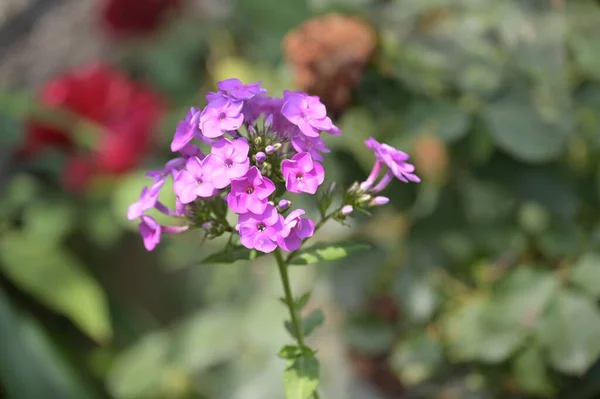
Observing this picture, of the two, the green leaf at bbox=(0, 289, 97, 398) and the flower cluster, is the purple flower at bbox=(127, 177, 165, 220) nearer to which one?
the flower cluster

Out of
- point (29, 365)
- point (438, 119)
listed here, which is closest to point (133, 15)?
point (29, 365)

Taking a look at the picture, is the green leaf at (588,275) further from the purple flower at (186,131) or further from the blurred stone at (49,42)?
the blurred stone at (49,42)

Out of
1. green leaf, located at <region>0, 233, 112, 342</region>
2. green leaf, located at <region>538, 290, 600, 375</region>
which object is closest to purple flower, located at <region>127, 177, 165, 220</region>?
green leaf, located at <region>538, 290, 600, 375</region>

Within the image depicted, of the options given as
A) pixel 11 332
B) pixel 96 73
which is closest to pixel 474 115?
pixel 96 73

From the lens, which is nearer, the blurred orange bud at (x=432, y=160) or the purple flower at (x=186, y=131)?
the purple flower at (x=186, y=131)

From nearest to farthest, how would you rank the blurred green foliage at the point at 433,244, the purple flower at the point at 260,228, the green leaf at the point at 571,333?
1. the purple flower at the point at 260,228
2. the green leaf at the point at 571,333
3. the blurred green foliage at the point at 433,244

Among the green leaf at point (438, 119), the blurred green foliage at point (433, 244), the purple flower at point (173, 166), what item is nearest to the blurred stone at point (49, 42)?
the blurred green foliage at point (433, 244)
